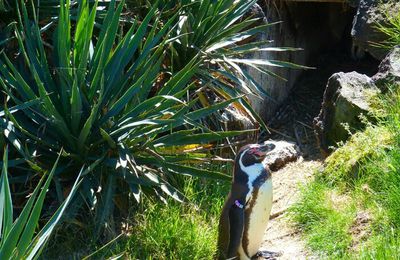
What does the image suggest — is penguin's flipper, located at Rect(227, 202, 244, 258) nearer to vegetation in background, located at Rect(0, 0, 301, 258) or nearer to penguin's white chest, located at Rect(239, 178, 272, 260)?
penguin's white chest, located at Rect(239, 178, 272, 260)

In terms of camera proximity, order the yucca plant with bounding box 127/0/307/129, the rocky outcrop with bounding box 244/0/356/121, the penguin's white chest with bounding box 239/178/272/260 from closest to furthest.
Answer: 1. the penguin's white chest with bounding box 239/178/272/260
2. the yucca plant with bounding box 127/0/307/129
3. the rocky outcrop with bounding box 244/0/356/121

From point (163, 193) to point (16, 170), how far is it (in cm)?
101

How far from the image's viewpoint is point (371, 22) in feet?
22.9

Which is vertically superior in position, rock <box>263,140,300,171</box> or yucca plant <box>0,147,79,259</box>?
yucca plant <box>0,147,79,259</box>

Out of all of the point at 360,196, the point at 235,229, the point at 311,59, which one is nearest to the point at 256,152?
the point at 235,229

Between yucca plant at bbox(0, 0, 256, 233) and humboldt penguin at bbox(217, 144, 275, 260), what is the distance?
260mm

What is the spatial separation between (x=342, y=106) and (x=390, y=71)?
43 centimetres

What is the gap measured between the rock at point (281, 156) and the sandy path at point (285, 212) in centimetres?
5

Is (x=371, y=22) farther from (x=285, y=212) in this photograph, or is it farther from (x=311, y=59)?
(x=311, y=59)

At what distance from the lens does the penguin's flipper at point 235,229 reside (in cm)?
520

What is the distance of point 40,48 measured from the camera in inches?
214

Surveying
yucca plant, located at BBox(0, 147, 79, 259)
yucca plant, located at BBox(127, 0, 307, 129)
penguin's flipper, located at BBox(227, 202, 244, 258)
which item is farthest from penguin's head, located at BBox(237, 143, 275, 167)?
yucca plant, located at BBox(0, 147, 79, 259)

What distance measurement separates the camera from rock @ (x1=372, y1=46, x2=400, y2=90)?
6.22 meters

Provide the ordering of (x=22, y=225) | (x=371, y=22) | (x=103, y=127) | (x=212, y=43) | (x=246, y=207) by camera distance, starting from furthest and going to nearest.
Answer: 1. (x=371, y=22)
2. (x=212, y=43)
3. (x=103, y=127)
4. (x=246, y=207)
5. (x=22, y=225)
